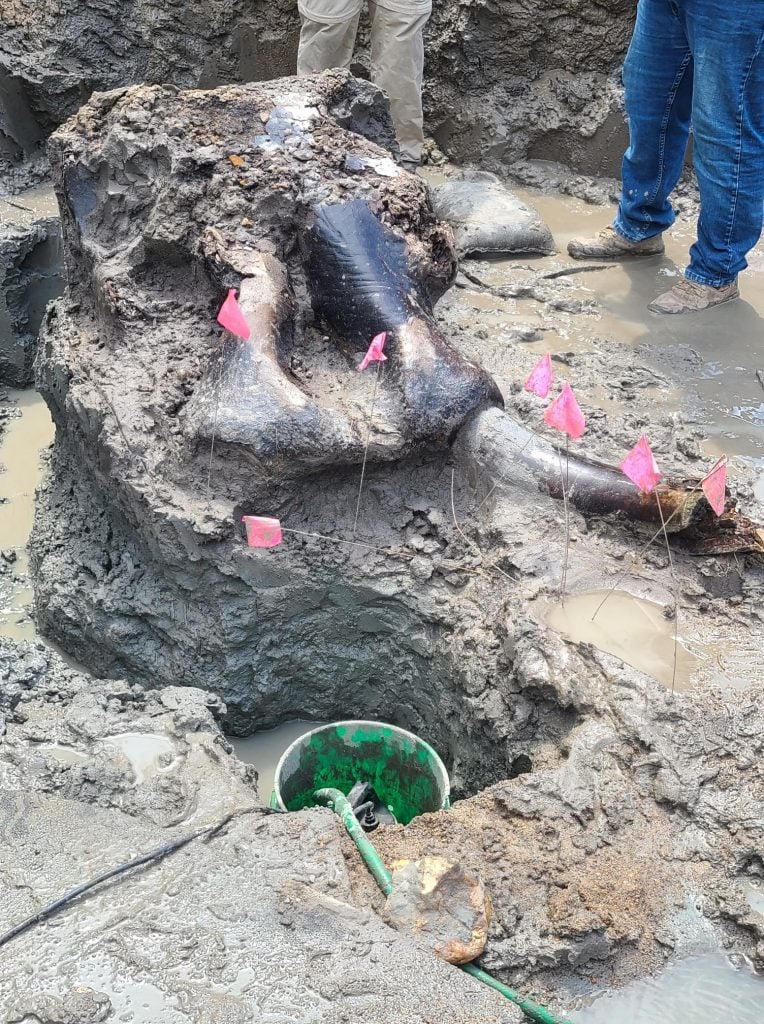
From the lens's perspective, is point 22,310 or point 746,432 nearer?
point 746,432

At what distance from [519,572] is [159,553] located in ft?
3.54

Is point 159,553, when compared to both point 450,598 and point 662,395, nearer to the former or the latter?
point 450,598

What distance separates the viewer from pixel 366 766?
2.76 m

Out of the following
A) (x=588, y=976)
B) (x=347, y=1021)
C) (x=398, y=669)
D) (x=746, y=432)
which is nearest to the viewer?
(x=347, y=1021)

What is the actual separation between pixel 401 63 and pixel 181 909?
4597 mm

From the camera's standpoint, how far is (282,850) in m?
2.08

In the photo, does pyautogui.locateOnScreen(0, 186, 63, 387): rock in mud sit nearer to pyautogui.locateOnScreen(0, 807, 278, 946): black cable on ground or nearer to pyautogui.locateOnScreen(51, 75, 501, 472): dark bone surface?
pyautogui.locateOnScreen(51, 75, 501, 472): dark bone surface

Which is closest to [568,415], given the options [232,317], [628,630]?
[628,630]

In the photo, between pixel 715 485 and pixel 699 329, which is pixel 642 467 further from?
pixel 699 329

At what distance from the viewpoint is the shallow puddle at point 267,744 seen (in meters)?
3.10

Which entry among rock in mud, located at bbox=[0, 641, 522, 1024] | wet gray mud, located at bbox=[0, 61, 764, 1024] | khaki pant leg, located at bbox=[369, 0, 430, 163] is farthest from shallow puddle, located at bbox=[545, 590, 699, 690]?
khaki pant leg, located at bbox=[369, 0, 430, 163]

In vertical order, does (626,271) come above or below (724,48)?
below

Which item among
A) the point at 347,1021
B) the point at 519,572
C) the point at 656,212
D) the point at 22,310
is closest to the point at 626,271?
the point at 656,212

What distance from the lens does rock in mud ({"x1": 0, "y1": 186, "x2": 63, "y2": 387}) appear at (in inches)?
188
